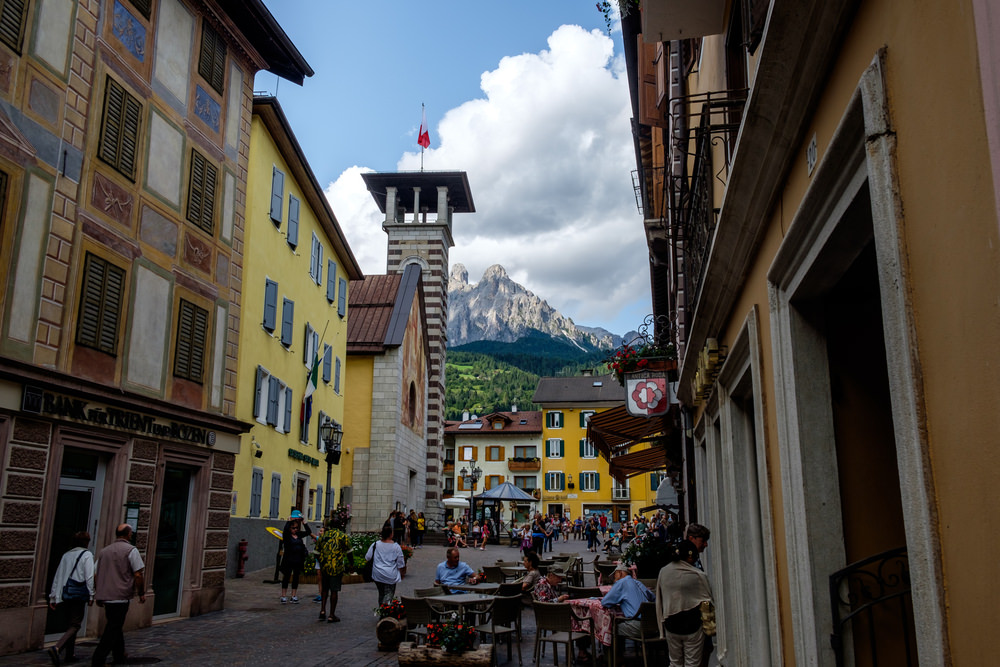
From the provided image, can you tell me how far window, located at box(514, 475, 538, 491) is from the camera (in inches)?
2970

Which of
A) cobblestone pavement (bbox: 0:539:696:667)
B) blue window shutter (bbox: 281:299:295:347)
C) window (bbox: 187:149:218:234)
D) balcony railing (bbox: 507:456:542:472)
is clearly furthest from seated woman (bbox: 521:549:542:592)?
balcony railing (bbox: 507:456:542:472)

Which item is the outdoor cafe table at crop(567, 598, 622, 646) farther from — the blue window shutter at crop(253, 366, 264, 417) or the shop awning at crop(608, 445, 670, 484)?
the blue window shutter at crop(253, 366, 264, 417)

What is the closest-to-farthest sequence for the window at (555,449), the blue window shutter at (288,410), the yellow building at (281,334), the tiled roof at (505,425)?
the yellow building at (281,334), the blue window shutter at (288,410), the window at (555,449), the tiled roof at (505,425)

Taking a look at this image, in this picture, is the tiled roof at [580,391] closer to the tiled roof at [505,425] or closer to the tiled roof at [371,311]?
the tiled roof at [505,425]

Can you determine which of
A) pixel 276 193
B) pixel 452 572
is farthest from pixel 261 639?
pixel 276 193

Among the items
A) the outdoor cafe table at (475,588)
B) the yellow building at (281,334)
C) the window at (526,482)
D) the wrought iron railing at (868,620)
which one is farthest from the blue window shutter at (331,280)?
the window at (526,482)

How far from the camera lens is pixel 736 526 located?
750cm

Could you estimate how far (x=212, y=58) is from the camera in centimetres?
1712

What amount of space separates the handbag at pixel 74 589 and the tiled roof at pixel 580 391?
210 ft

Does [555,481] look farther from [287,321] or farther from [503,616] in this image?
[503,616]

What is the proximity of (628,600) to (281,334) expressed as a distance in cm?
1800

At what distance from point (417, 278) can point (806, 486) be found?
1647 inches

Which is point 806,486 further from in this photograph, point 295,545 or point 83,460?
point 295,545

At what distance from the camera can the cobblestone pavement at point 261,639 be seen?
1133cm
